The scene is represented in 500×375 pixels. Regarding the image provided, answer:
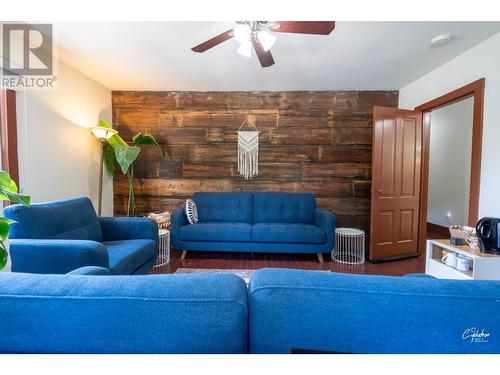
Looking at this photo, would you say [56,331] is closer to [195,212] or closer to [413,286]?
[413,286]

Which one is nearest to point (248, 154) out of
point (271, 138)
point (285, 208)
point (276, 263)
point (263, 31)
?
point (271, 138)

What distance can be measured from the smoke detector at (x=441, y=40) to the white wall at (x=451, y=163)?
255 centimetres

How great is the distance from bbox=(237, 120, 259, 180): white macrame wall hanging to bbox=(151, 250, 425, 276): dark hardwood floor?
1276 millimetres

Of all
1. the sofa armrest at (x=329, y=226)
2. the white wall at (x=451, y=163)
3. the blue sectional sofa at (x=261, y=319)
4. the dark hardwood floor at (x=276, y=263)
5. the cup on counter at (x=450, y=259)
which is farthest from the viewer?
the white wall at (x=451, y=163)

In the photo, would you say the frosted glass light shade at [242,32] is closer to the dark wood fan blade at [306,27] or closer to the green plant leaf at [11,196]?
the dark wood fan blade at [306,27]

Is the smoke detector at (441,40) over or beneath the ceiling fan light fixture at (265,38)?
over

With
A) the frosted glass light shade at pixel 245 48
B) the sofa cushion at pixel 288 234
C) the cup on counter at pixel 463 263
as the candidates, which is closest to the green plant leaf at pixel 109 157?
the sofa cushion at pixel 288 234

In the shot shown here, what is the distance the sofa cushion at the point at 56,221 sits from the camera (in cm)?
170

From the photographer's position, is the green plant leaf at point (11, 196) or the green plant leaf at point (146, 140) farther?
the green plant leaf at point (146, 140)

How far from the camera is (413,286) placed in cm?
64

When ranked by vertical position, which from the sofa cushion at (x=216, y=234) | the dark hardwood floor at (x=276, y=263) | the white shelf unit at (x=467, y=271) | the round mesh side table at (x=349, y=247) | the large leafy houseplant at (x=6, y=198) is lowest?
the dark hardwood floor at (x=276, y=263)

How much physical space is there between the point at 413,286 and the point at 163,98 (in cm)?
385

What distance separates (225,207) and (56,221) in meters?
1.97

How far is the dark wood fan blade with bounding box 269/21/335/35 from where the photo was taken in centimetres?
148
